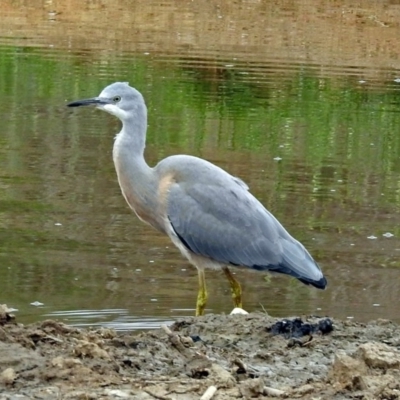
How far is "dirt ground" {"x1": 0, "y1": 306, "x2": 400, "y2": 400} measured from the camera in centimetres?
507

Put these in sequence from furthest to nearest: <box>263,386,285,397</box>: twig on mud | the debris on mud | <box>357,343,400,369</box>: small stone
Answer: the debris on mud
<box>357,343,400,369</box>: small stone
<box>263,386,285,397</box>: twig on mud

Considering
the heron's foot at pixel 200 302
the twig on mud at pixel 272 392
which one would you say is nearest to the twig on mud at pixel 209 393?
the twig on mud at pixel 272 392

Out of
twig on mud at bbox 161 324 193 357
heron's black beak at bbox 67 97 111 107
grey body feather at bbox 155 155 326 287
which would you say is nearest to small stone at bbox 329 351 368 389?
twig on mud at bbox 161 324 193 357

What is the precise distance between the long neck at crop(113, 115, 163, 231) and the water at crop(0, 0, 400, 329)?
626 mm

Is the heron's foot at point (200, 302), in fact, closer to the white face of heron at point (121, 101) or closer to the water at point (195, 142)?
the water at point (195, 142)

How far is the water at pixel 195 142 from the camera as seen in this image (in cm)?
833

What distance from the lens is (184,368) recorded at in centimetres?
550

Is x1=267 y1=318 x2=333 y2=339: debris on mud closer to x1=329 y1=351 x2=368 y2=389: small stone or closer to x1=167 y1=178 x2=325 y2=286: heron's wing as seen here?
x1=329 y1=351 x2=368 y2=389: small stone

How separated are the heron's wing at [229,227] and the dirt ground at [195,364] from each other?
1.15 meters

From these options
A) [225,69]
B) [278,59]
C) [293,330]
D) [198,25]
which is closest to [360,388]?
[293,330]

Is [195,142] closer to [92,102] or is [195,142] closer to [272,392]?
[92,102]

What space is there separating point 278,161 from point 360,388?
7470 millimetres

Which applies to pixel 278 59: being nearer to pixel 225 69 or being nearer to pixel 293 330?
pixel 225 69

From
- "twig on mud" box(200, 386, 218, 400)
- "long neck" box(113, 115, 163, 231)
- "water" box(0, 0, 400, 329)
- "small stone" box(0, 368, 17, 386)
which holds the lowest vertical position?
"water" box(0, 0, 400, 329)
